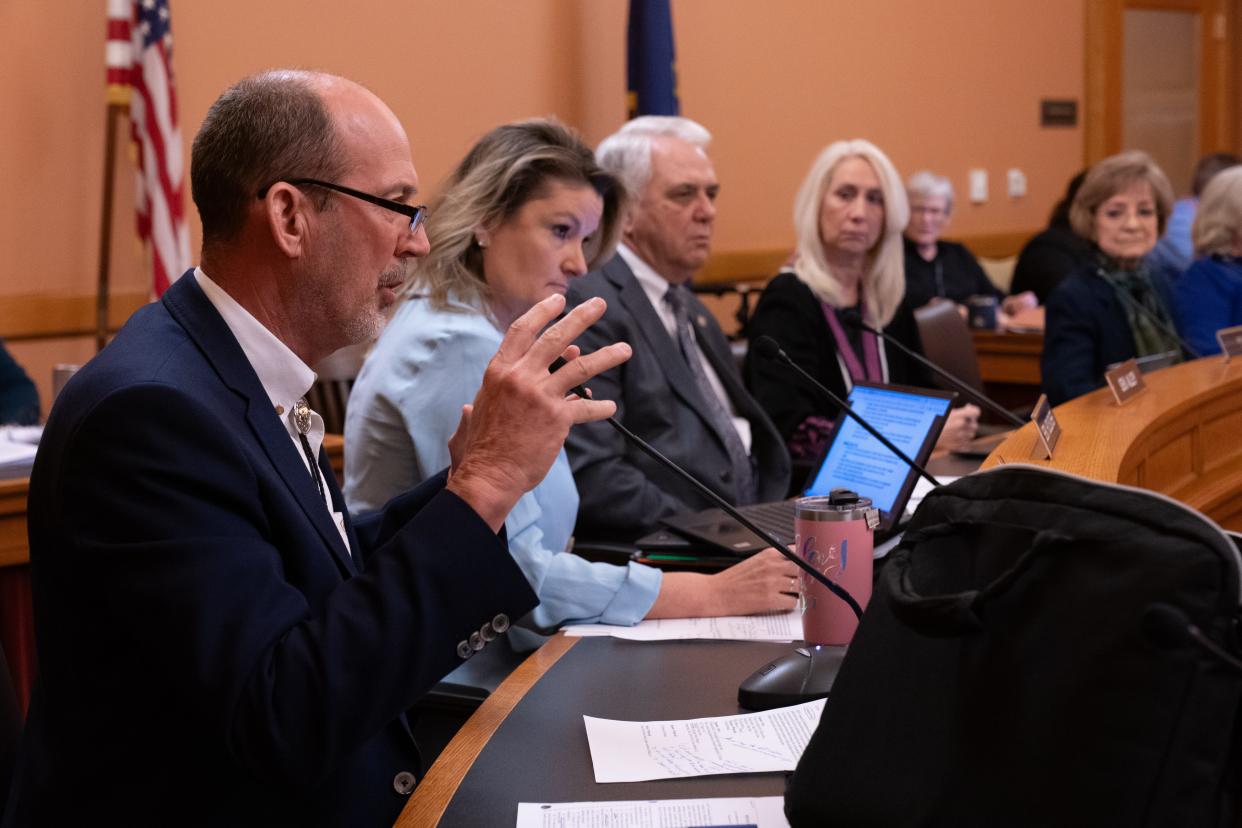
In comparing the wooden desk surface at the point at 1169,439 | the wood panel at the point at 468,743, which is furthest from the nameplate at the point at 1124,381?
the wood panel at the point at 468,743

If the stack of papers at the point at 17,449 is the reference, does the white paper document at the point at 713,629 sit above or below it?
below

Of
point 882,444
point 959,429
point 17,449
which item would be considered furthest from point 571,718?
point 17,449

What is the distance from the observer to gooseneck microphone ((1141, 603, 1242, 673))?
2.89 ft

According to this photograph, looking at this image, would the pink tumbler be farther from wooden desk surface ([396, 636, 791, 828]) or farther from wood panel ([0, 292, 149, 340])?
wood panel ([0, 292, 149, 340])

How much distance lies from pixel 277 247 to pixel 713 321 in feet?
6.60

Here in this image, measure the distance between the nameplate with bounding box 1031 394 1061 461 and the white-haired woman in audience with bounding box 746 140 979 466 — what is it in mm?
1186

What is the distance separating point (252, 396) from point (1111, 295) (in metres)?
3.33

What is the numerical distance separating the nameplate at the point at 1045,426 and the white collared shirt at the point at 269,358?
1.19 metres

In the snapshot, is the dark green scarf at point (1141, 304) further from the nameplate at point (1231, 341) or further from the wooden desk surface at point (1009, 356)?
the wooden desk surface at point (1009, 356)

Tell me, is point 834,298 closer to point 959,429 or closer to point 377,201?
point 959,429

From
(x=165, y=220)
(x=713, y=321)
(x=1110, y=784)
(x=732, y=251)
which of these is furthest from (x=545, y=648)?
(x=732, y=251)

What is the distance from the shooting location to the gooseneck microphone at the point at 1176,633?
0.88m

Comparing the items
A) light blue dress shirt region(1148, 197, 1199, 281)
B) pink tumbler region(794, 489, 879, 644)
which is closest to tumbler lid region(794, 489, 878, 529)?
pink tumbler region(794, 489, 879, 644)

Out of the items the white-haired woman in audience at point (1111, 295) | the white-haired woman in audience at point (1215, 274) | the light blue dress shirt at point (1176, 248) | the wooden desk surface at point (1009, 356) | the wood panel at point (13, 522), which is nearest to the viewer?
the wood panel at point (13, 522)
